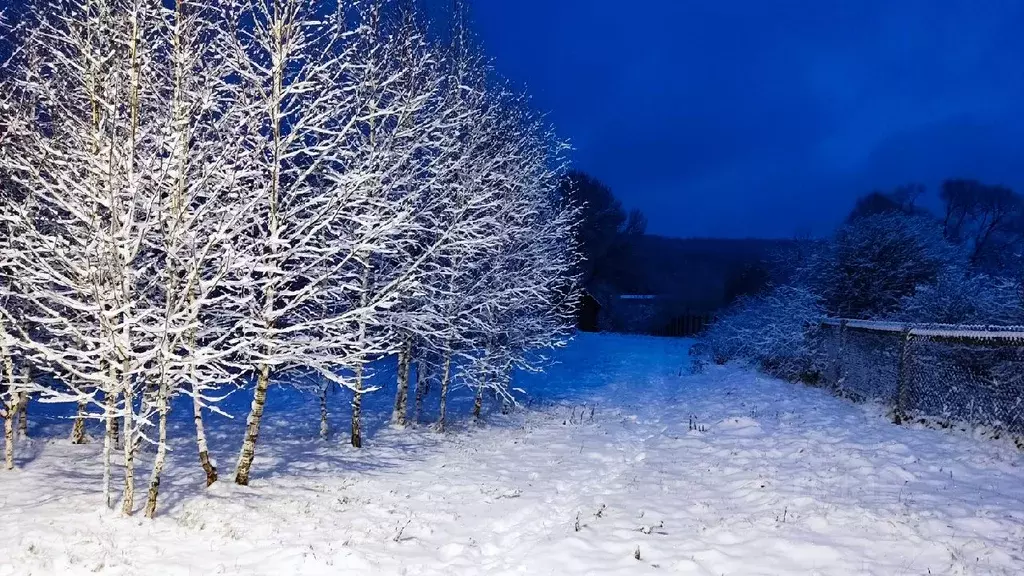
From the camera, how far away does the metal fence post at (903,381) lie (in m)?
11.6

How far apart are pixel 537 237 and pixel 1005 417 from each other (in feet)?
31.2

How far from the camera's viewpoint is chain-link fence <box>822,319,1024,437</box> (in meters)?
9.17

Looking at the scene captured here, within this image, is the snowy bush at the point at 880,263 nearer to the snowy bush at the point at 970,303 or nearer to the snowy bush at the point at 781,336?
the snowy bush at the point at 781,336

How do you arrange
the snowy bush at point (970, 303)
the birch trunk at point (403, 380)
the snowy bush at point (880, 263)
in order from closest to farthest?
the birch trunk at point (403, 380)
the snowy bush at point (970, 303)
the snowy bush at point (880, 263)

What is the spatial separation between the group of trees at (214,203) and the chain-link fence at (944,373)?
27.8ft

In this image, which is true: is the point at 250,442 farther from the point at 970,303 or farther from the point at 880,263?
the point at 880,263

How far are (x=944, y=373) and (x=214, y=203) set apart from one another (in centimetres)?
1274

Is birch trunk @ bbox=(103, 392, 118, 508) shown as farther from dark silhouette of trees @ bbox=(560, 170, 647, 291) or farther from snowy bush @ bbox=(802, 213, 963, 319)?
dark silhouette of trees @ bbox=(560, 170, 647, 291)

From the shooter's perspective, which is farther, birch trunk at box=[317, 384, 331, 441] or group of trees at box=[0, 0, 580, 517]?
birch trunk at box=[317, 384, 331, 441]

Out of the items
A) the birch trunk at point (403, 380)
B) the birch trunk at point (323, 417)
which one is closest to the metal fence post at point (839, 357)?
the birch trunk at point (403, 380)

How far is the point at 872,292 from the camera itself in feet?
72.2

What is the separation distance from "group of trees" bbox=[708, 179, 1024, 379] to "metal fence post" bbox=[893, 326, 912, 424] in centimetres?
370

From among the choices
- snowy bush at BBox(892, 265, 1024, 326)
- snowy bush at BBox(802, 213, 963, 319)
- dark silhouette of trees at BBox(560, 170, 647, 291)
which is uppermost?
dark silhouette of trees at BBox(560, 170, 647, 291)

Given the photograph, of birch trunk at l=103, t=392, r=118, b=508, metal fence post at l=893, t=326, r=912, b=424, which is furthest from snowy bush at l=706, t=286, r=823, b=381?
birch trunk at l=103, t=392, r=118, b=508
